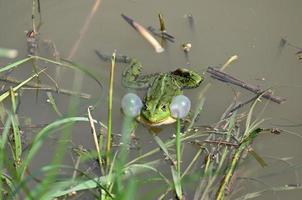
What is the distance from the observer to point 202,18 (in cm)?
394

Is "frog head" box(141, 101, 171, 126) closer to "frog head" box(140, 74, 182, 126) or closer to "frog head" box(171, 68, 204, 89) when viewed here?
"frog head" box(140, 74, 182, 126)

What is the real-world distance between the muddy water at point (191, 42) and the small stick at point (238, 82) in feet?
0.14

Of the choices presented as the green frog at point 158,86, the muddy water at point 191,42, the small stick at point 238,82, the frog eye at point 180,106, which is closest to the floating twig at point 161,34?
the muddy water at point 191,42

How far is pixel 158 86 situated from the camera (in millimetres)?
3459

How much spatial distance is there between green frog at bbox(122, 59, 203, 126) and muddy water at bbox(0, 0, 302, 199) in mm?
82

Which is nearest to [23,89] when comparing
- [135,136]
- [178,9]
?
[135,136]

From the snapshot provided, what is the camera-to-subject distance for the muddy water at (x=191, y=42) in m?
3.42

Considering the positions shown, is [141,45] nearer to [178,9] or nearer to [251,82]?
[178,9]

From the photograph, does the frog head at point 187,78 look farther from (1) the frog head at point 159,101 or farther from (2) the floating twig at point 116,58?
(2) the floating twig at point 116,58

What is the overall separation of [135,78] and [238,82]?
2.37 ft

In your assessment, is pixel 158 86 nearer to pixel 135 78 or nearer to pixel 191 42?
pixel 135 78

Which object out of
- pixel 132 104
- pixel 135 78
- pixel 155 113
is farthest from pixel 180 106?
pixel 135 78

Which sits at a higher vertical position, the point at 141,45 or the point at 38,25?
the point at 38,25

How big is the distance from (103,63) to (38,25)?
2.11ft
